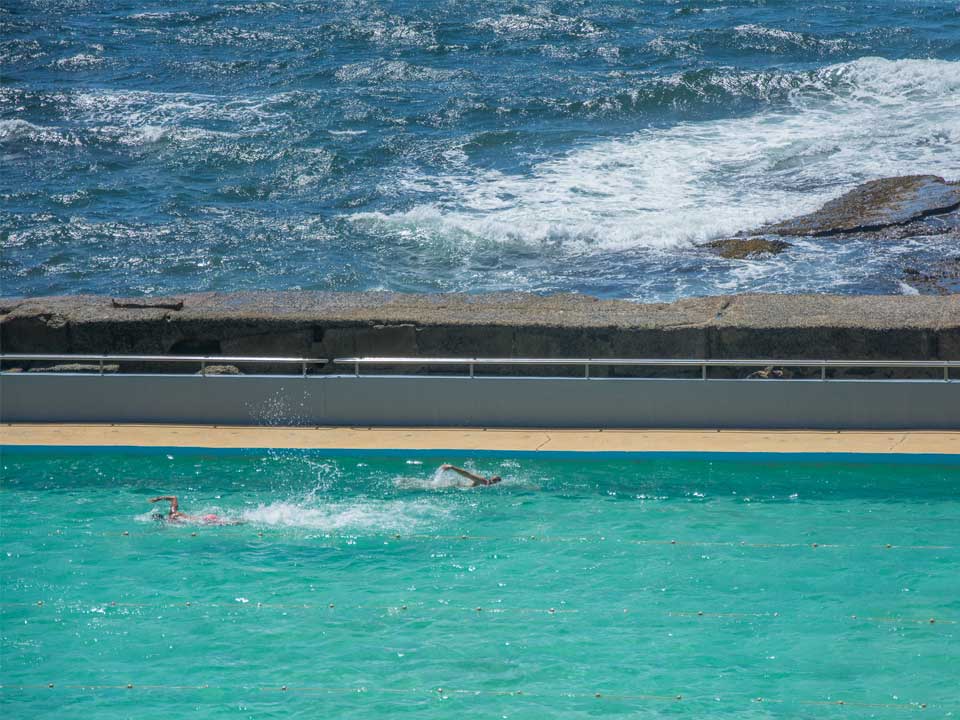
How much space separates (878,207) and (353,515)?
1233 centimetres

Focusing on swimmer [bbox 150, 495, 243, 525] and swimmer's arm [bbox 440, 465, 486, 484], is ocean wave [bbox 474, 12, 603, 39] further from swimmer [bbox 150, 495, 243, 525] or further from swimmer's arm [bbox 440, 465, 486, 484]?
swimmer [bbox 150, 495, 243, 525]

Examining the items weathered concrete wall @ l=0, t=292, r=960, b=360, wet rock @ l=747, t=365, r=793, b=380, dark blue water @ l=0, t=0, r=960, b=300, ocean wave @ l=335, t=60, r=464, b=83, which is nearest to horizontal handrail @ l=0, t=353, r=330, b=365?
weathered concrete wall @ l=0, t=292, r=960, b=360

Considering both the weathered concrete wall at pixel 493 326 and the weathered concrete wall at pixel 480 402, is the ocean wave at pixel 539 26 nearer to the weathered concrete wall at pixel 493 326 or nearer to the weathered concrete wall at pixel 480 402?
the weathered concrete wall at pixel 493 326

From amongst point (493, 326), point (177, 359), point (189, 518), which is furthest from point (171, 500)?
point (493, 326)

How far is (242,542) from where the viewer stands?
380 inches

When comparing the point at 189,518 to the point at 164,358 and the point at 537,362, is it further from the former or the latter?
the point at 537,362

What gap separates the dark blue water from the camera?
1909 cm

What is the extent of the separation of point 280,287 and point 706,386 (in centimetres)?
850

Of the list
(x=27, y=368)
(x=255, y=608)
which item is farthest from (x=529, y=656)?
(x=27, y=368)

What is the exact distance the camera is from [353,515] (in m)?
10.2

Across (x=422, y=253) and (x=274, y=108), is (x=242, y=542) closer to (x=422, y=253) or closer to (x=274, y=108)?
(x=422, y=253)

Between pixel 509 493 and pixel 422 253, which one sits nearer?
pixel 509 493

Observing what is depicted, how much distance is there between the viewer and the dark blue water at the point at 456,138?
19.1 m

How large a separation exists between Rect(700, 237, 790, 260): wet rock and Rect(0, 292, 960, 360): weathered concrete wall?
5.01 m
